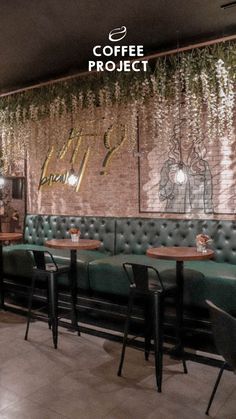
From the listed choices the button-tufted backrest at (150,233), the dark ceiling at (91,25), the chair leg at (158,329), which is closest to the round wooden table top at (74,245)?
the button-tufted backrest at (150,233)

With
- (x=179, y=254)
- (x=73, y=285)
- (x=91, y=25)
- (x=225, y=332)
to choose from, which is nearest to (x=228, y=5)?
(x=91, y=25)

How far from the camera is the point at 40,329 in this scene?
467cm

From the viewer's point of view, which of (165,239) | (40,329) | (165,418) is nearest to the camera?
(165,418)

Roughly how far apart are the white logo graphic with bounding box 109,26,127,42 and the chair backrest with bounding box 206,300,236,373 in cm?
340

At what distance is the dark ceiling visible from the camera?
3857 mm

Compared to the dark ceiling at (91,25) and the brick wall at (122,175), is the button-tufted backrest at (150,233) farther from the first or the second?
the dark ceiling at (91,25)

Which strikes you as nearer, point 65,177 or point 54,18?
point 54,18

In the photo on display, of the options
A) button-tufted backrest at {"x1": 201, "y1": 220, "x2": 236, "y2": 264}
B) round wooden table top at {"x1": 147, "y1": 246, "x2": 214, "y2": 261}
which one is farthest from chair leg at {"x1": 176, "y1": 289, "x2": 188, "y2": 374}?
button-tufted backrest at {"x1": 201, "y1": 220, "x2": 236, "y2": 264}

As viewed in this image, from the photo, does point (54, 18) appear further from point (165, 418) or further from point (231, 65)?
point (165, 418)

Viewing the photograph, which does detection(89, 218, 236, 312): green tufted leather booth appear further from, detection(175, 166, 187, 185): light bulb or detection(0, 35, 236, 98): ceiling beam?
detection(0, 35, 236, 98): ceiling beam

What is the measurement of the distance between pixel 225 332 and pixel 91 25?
356 centimetres

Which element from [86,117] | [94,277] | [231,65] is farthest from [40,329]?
[231,65]

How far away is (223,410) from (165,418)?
1.47 feet

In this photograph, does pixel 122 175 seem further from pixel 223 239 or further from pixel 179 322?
pixel 179 322
